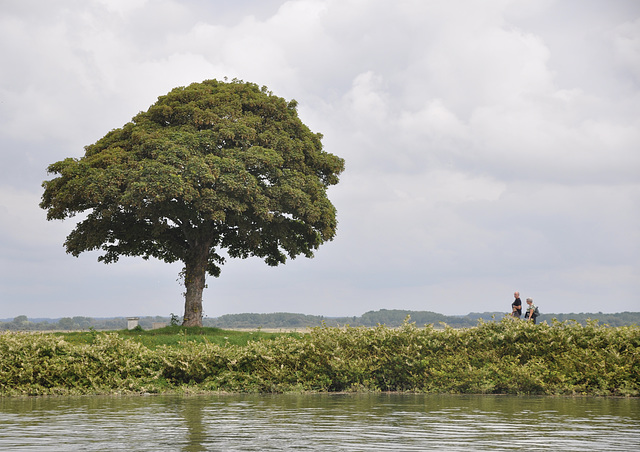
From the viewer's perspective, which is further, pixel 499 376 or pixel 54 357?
pixel 54 357

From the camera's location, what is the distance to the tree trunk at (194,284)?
32.2 m

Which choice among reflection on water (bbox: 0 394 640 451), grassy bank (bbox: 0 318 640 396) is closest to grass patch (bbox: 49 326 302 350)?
grassy bank (bbox: 0 318 640 396)

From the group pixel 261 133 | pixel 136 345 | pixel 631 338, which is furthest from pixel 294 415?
pixel 261 133

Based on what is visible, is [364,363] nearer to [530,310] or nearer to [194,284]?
[530,310]

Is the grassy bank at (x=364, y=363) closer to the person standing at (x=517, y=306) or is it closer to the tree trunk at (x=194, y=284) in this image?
the person standing at (x=517, y=306)

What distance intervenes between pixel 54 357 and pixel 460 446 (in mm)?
13901

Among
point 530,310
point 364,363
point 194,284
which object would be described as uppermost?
point 194,284

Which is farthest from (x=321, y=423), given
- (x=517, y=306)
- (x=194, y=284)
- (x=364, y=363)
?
(x=194, y=284)

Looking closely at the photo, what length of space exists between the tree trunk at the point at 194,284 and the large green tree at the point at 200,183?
0.05m

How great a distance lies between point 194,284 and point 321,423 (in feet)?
72.8

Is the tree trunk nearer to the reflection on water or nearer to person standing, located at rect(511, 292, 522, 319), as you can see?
person standing, located at rect(511, 292, 522, 319)

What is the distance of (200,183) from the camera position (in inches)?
1158

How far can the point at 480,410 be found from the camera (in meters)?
13.5

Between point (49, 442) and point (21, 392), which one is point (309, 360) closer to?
point (21, 392)
